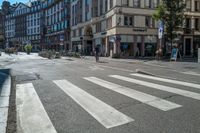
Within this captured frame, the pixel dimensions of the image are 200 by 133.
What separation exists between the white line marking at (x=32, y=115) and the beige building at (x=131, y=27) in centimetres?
2979

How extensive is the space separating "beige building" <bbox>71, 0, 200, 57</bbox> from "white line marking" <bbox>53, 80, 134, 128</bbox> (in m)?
29.4

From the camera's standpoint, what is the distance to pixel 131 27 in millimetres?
37344

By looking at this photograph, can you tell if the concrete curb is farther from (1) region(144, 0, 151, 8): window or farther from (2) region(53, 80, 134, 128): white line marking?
(1) region(144, 0, 151, 8): window

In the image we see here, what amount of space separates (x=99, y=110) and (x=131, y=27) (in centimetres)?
3249

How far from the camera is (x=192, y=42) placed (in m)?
43.8

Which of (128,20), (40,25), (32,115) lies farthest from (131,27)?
(40,25)

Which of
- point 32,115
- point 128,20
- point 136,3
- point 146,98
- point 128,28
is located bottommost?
point 32,115

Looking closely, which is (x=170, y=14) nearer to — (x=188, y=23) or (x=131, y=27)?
(x=131, y=27)

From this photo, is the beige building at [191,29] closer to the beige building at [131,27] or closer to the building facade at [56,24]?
the beige building at [131,27]

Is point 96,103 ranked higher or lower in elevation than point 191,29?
lower

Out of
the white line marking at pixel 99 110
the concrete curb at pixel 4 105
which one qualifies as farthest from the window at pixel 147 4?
the white line marking at pixel 99 110

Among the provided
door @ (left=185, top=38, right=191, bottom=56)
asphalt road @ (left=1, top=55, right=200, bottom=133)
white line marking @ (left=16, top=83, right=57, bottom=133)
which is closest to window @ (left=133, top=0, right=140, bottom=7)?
door @ (left=185, top=38, right=191, bottom=56)

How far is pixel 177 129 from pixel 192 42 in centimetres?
4222

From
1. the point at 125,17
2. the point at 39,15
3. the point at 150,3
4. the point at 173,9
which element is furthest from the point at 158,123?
the point at 39,15
